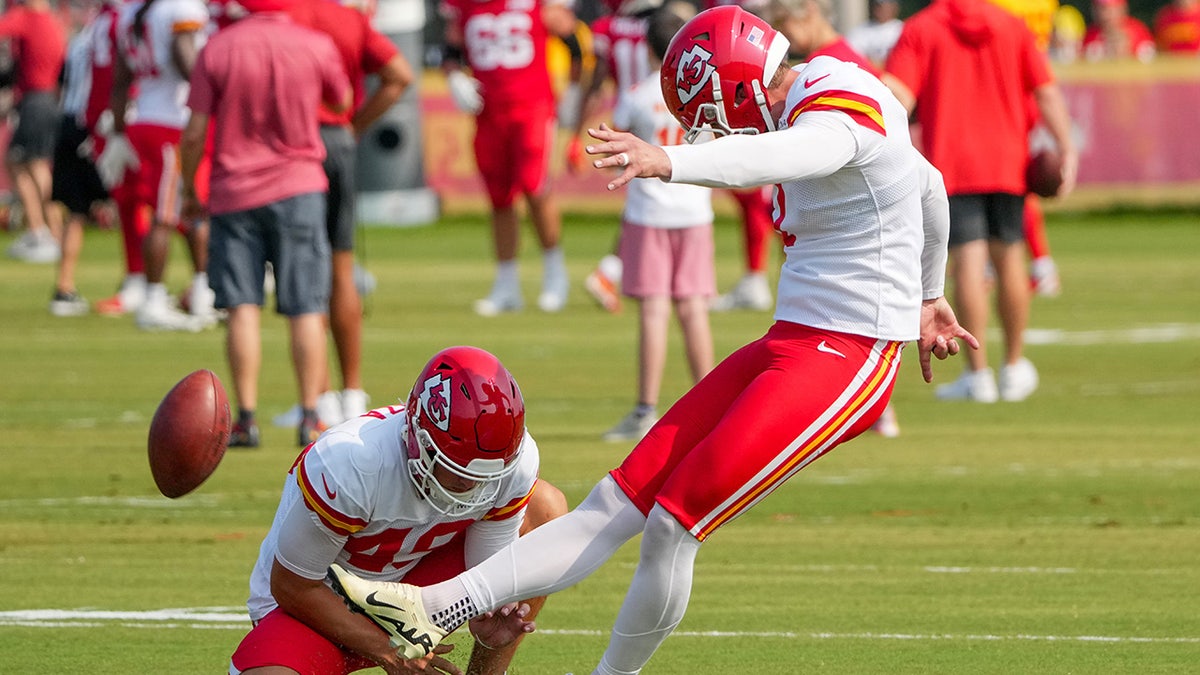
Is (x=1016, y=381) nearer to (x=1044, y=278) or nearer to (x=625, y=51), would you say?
(x=625, y=51)

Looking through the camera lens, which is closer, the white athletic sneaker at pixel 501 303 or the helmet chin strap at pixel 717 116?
the helmet chin strap at pixel 717 116

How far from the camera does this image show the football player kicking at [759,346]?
5137mm

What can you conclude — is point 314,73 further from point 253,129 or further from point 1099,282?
point 1099,282

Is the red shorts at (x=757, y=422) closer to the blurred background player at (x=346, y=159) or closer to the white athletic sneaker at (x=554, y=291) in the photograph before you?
the blurred background player at (x=346, y=159)

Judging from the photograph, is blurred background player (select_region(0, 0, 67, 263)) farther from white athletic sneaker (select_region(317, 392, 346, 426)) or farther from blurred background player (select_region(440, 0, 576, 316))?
white athletic sneaker (select_region(317, 392, 346, 426))

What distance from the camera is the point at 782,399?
534 centimetres

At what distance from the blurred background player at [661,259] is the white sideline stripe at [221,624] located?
3.75 meters

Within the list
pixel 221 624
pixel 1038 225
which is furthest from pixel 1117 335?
pixel 221 624

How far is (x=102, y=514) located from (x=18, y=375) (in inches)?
187

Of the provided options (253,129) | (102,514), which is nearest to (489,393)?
(102,514)

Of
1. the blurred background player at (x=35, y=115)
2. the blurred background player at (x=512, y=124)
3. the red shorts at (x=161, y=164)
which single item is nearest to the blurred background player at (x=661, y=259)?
the red shorts at (x=161, y=164)

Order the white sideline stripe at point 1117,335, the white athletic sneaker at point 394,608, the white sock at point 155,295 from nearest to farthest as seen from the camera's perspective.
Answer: the white athletic sneaker at point 394,608 < the white sideline stripe at point 1117,335 < the white sock at point 155,295

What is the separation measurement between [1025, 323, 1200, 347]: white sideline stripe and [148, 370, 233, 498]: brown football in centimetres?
931

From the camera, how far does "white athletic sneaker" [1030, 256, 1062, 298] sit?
679 inches
